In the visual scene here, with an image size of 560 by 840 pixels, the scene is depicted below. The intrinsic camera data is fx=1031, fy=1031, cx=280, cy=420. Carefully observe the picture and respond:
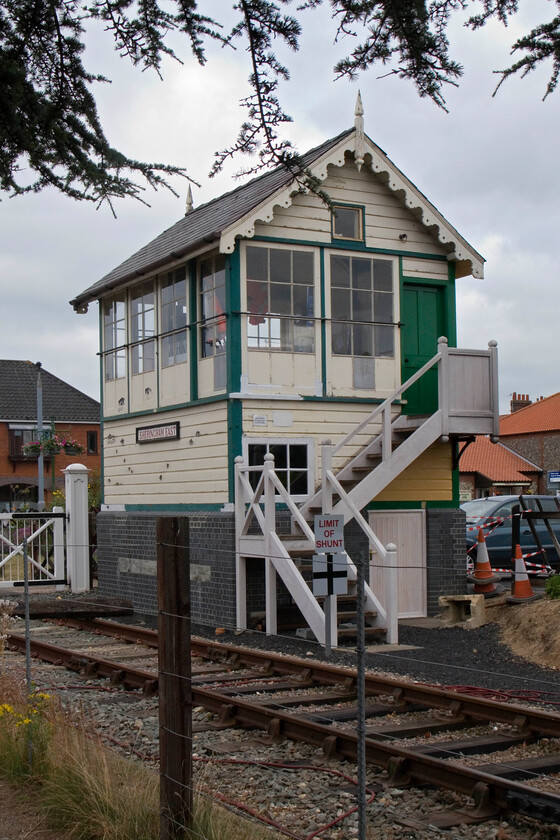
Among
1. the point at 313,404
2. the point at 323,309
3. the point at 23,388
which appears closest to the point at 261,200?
the point at 323,309

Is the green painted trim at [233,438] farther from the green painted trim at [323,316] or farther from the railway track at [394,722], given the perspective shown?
the railway track at [394,722]

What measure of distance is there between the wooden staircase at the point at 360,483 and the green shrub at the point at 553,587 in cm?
235

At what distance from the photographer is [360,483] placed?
14.8m

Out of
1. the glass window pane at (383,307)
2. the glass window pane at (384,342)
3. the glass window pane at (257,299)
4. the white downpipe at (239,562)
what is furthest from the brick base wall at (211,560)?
the glass window pane at (383,307)

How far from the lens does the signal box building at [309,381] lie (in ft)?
49.9

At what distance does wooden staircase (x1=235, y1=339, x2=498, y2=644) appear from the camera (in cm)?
1331

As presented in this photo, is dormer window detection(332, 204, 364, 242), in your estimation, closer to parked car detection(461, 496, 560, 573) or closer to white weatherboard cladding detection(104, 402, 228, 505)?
white weatherboard cladding detection(104, 402, 228, 505)

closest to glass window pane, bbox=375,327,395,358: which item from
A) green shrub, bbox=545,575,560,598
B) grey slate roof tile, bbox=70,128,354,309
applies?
grey slate roof tile, bbox=70,128,354,309

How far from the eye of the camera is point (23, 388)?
54469 mm

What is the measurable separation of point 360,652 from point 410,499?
1194 centimetres

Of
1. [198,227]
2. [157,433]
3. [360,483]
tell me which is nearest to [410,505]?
[360,483]

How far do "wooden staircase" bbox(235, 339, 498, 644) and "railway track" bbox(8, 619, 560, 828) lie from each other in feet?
6.26

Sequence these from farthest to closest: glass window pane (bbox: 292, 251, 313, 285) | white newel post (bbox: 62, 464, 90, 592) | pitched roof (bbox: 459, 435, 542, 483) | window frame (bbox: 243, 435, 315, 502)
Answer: pitched roof (bbox: 459, 435, 542, 483), white newel post (bbox: 62, 464, 90, 592), glass window pane (bbox: 292, 251, 313, 285), window frame (bbox: 243, 435, 315, 502)

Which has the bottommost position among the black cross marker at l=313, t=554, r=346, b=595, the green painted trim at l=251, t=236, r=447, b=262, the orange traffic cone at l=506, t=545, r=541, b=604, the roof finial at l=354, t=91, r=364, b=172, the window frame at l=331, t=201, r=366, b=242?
the orange traffic cone at l=506, t=545, r=541, b=604
